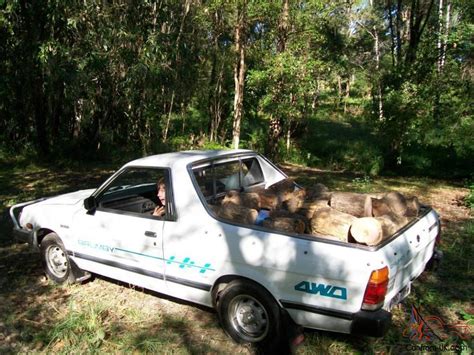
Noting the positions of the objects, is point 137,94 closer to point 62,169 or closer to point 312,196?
point 62,169

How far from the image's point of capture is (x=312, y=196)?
4488mm

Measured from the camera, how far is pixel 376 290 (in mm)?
2967

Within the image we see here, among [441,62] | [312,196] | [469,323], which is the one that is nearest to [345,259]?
[312,196]

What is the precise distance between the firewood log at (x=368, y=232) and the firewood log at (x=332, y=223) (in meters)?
0.14

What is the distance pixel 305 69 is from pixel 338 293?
9.00m

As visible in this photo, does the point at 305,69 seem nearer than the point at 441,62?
Yes

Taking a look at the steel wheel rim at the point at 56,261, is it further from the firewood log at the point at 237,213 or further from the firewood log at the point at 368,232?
the firewood log at the point at 368,232

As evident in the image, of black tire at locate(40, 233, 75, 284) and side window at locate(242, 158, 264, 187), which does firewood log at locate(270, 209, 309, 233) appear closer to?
side window at locate(242, 158, 264, 187)

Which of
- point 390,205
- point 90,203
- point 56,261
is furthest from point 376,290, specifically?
point 56,261

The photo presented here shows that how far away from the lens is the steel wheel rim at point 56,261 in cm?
490

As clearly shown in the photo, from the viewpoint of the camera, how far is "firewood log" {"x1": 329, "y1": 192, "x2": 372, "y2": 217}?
3.93 meters

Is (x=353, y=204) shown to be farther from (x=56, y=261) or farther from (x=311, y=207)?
(x=56, y=261)

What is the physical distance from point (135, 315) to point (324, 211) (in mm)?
2158

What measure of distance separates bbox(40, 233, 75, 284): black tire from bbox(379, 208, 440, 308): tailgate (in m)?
3.48
